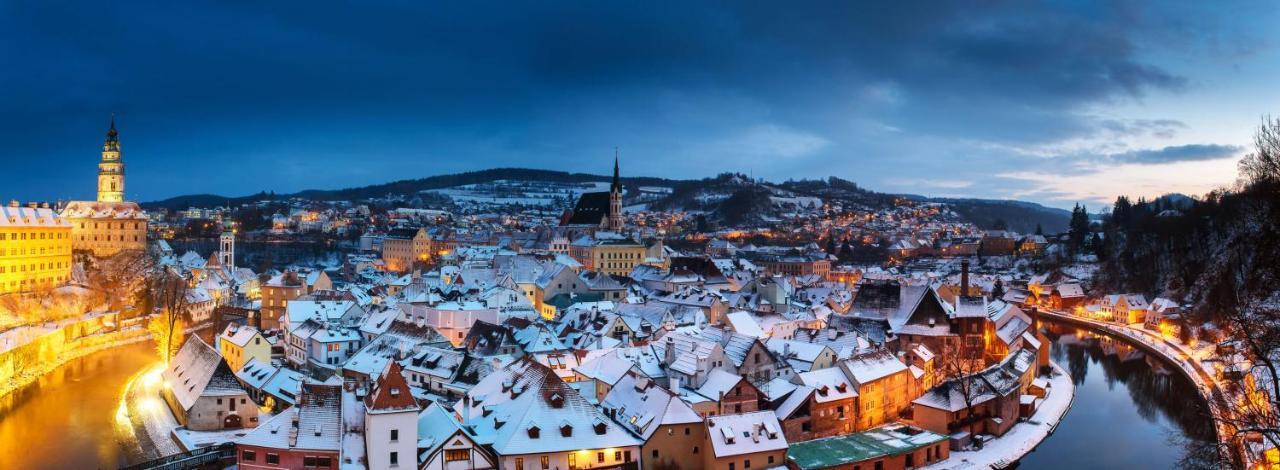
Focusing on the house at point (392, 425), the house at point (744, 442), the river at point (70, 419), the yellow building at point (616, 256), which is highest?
the yellow building at point (616, 256)

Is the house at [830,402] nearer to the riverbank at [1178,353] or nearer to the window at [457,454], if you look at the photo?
the riverbank at [1178,353]

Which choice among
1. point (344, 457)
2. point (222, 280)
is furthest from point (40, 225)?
point (344, 457)

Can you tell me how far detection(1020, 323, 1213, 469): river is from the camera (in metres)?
21.9

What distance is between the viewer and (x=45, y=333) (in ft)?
105

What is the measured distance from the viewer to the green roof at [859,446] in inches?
749

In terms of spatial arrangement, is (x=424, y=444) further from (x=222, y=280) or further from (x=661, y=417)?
(x=222, y=280)

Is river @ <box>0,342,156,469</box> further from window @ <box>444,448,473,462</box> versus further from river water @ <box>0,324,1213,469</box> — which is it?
window @ <box>444,448,473,462</box>

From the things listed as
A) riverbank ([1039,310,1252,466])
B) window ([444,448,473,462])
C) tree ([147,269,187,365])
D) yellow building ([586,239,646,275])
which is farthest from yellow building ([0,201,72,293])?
riverbank ([1039,310,1252,466])

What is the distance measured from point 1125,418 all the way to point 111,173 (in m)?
58.3

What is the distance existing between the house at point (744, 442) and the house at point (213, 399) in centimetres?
1329

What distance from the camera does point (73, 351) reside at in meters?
34.0

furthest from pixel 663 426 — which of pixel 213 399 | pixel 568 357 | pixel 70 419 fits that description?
pixel 70 419

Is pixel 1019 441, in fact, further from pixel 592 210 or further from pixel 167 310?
pixel 592 210

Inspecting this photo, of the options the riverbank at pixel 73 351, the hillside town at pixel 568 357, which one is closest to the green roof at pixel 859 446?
the hillside town at pixel 568 357
